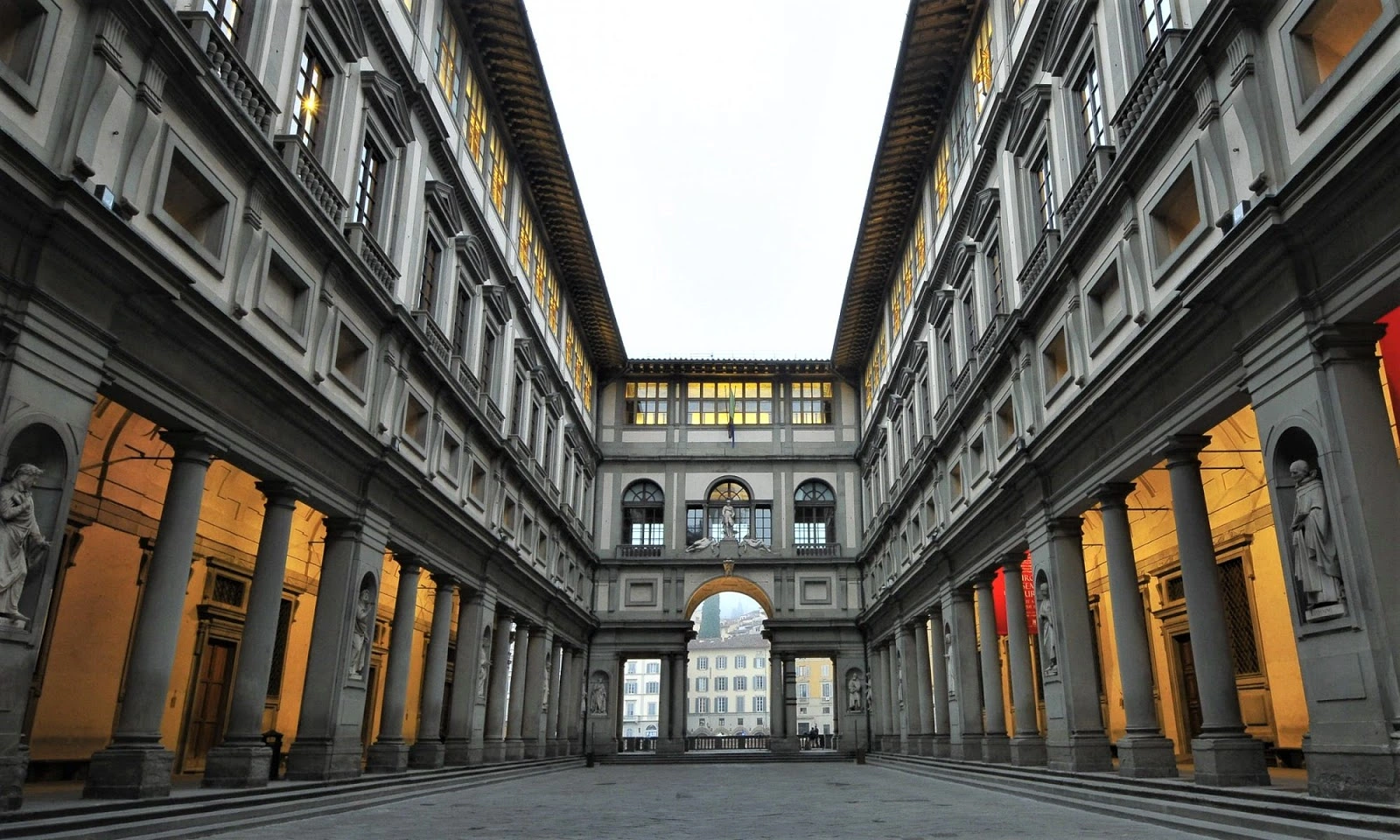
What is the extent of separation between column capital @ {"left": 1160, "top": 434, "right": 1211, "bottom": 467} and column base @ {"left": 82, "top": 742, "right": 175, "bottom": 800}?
15.0m

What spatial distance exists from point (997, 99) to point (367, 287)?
51.0ft

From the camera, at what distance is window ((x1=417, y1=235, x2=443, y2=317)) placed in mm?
23670

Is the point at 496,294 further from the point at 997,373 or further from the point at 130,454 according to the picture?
the point at 997,373

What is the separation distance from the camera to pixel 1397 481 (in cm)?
1022

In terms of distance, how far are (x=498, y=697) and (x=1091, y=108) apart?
923 inches

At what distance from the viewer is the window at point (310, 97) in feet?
56.9

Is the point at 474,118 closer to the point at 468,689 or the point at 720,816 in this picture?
the point at 468,689

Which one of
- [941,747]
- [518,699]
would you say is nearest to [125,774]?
[518,699]

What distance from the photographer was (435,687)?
82.3 ft

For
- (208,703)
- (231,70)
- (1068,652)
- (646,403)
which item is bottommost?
(208,703)

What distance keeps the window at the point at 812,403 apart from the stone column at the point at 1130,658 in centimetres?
3319

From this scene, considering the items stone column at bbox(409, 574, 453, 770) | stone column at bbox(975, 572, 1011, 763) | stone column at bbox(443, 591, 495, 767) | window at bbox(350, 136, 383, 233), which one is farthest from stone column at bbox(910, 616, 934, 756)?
window at bbox(350, 136, 383, 233)

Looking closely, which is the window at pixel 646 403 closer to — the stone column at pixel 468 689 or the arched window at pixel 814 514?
the arched window at pixel 814 514

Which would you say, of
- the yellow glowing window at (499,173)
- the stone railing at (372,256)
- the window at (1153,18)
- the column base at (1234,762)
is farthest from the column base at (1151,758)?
the yellow glowing window at (499,173)
